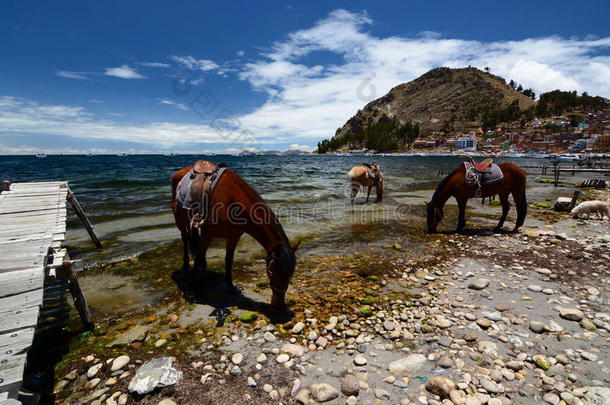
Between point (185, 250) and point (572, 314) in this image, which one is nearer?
point (572, 314)

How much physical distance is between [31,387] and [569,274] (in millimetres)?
10660

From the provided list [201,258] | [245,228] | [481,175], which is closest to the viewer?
[245,228]

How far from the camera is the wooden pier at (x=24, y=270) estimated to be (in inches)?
106

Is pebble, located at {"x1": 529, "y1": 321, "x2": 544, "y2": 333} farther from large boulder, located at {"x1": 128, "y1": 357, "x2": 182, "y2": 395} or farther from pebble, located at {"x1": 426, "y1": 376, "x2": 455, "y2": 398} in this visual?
large boulder, located at {"x1": 128, "y1": 357, "x2": 182, "y2": 395}

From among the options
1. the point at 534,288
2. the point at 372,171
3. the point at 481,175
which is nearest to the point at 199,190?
the point at 534,288

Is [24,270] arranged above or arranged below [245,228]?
below

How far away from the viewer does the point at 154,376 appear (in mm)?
3465

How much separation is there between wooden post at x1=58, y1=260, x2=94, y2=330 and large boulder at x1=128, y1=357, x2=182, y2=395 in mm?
1995

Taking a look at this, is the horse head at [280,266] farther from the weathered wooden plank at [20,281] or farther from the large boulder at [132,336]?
the weathered wooden plank at [20,281]

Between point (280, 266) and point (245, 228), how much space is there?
117cm

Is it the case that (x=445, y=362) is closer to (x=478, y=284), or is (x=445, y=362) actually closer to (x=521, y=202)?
(x=478, y=284)

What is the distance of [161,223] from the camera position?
12.5m

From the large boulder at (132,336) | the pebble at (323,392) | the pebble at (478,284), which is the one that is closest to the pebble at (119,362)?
the large boulder at (132,336)

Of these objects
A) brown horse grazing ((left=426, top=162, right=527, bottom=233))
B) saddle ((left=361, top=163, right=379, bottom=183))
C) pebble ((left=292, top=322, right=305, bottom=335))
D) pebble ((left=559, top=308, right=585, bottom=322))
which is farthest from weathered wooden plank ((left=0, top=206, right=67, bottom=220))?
saddle ((left=361, top=163, right=379, bottom=183))
